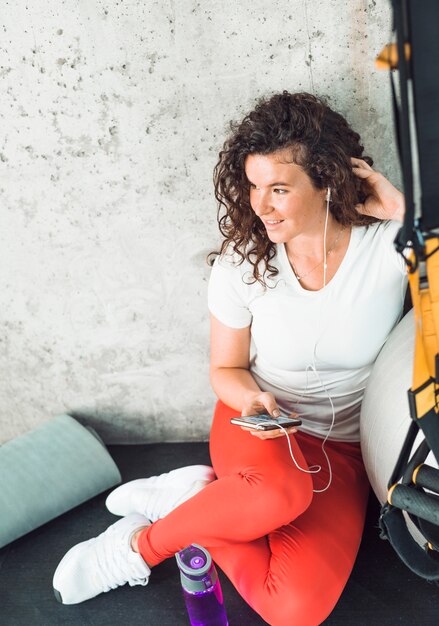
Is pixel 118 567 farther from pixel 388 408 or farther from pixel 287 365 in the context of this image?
pixel 388 408

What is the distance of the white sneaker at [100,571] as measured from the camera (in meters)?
1.70

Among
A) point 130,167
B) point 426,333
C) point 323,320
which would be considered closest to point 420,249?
point 426,333

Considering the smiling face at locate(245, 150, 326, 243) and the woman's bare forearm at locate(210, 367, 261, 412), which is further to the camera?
the woman's bare forearm at locate(210, 367, 261, 412)

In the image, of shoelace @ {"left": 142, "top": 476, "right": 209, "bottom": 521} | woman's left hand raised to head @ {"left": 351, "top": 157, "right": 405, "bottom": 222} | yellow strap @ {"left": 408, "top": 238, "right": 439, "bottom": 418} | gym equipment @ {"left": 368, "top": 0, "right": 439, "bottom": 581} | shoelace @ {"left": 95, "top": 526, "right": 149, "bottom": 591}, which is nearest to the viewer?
gym equipment @ {"left": 368, "top": 0, "right": 439, "bottom": 581}

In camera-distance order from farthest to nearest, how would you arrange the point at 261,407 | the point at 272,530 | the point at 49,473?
the point at 49,473
the point at 261,407
the point at 272,530

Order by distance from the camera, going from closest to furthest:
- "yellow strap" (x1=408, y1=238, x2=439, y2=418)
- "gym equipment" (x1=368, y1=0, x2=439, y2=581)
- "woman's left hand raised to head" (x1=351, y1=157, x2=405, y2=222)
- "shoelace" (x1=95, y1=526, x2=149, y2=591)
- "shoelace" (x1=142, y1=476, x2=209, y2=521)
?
"gym equipment" (x1=368, y1=0, x2=439, y2=581) < "yellow strap" (x1=408, y1=238, x2=439, y2=418) < "woman's left hand raised to head" (x1=351, y1=157, x2=405, y2=222) < "shoelace" (x1=95, y1=526, x2=149, y2=591) < "shoelace" (x1=142, y1=476, x2=209, y2=521)

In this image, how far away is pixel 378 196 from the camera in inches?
63.7

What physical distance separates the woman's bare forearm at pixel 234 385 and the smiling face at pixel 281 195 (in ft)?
1.44

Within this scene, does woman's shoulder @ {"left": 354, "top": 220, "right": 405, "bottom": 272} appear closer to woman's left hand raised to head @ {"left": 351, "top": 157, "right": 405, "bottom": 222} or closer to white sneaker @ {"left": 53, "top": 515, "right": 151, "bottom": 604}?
woman's left hand raised to head @ {"left": 351, "top": 157, "right": 405, "bottom": 222}

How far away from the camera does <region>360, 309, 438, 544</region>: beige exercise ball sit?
1.51 metres

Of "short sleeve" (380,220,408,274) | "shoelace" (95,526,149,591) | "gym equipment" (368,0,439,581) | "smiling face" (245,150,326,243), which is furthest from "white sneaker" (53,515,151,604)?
"short sleeve" (380,220,408,274)

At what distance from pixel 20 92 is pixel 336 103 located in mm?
882

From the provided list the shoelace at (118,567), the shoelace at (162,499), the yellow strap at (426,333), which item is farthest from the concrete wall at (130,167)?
the yellow strap at (426,333)

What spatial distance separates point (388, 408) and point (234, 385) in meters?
0.45
